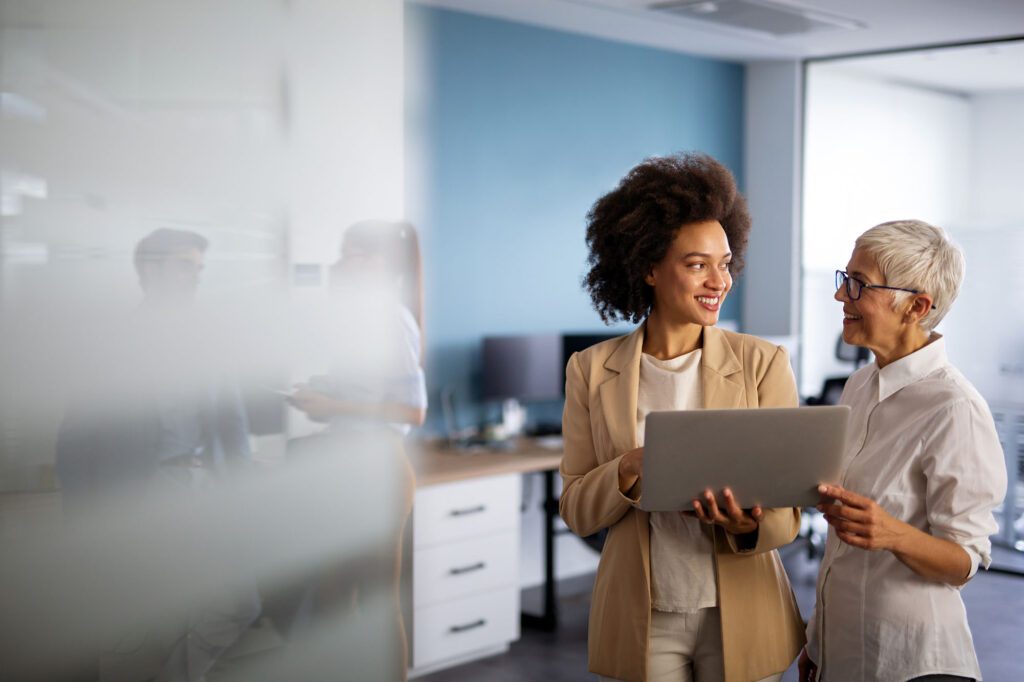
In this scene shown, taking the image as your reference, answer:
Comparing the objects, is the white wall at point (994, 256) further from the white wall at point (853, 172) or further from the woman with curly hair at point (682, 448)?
the woman with curly hair at point (682, 448)

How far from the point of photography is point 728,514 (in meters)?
1.67

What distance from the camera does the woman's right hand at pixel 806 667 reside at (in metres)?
1.94

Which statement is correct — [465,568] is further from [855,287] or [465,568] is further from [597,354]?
[855,287]

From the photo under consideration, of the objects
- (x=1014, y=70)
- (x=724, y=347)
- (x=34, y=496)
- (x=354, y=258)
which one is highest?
(x=1014, y=70)

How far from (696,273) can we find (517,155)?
296 cm

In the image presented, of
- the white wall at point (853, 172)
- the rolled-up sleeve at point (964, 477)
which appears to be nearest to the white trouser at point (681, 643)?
the rolled-up sleeve at point (964, 477)

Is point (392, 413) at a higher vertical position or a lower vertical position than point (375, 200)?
lower

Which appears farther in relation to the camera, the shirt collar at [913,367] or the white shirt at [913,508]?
the shirt collar at [913,367]

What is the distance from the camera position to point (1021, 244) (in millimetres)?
5156

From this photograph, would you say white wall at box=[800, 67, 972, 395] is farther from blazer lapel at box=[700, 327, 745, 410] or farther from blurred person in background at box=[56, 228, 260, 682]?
blurred person in background at box=[56, 228, 260, 682]

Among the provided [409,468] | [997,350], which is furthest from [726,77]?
[409,468]

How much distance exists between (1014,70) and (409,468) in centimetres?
408

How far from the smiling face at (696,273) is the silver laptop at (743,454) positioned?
0.28 metres

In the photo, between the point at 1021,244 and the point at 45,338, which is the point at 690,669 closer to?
the point at 45,338
